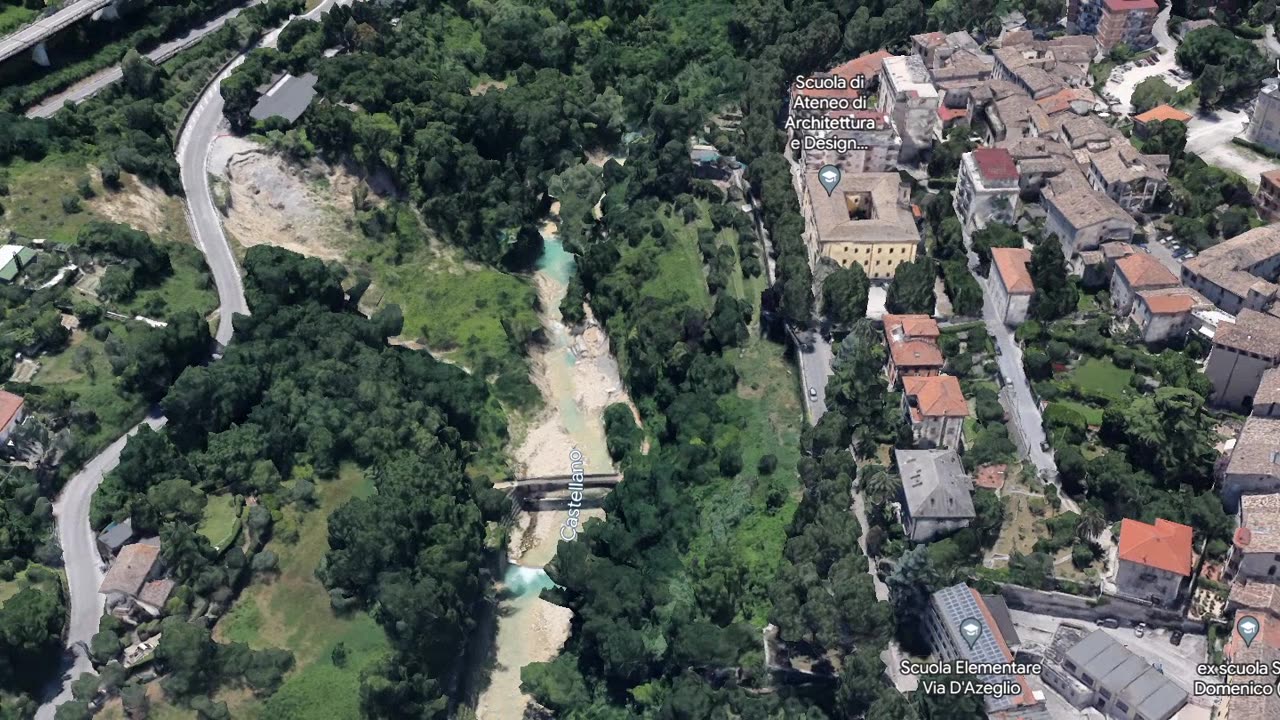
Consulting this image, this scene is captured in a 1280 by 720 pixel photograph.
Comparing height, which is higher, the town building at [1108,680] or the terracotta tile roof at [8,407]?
the terracotta tile roof at [8,407]

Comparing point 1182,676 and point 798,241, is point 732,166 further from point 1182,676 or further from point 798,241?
point 1182,676

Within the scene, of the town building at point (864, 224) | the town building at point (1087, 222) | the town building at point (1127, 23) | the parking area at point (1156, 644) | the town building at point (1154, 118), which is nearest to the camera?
the parking area at point (1156, 644)

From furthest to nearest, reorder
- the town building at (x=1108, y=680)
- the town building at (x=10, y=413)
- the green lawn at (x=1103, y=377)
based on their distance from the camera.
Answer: the green lawn at (x=1103, y=377) → the town building at (x=10, y=413) → the town building at (x=1108, y=680)

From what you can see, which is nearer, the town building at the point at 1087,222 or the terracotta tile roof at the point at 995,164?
→ the town building at the point at 1087,222

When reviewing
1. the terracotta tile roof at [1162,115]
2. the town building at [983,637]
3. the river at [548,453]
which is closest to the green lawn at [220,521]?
the river at [548,453]

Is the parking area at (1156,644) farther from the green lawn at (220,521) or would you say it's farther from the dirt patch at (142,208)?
the dirt patch at (142,208)

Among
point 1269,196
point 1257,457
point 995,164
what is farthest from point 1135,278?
point 1257,457

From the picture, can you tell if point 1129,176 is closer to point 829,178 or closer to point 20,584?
point 829,178
